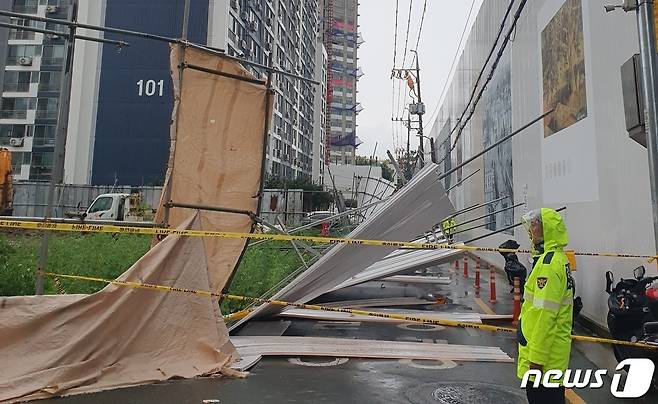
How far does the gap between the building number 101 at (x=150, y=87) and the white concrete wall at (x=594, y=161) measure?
39.7 m

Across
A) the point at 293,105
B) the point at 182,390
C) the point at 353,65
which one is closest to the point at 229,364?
the point at 182,390

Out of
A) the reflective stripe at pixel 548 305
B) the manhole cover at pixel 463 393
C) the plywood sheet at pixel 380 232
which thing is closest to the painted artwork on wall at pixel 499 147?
the plywood sheet at pixel 380 232

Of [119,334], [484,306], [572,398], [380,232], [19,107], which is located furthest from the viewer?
[19,107]

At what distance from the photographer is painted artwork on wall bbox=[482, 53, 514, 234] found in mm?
13345

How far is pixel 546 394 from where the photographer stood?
2990 mm

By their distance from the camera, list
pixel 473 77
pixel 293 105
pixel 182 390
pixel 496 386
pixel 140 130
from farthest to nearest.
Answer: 1. pixel 293 105
2. pixel 140 130
3. pixel 473 77
4. pixel 496 386
5. pixel 182 390

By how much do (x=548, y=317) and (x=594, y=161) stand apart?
525 centimetres

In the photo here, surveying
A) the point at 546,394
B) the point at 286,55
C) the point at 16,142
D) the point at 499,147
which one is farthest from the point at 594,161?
the point at 286,55

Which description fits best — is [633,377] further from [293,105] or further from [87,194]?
[293,105]

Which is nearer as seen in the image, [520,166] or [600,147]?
[600,147]

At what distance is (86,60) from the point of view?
45250 millimetres

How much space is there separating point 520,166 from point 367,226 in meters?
6.88

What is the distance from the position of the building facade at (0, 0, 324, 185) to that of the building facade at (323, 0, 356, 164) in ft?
208

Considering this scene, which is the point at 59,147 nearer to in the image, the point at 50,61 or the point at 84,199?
the point at 84,199
